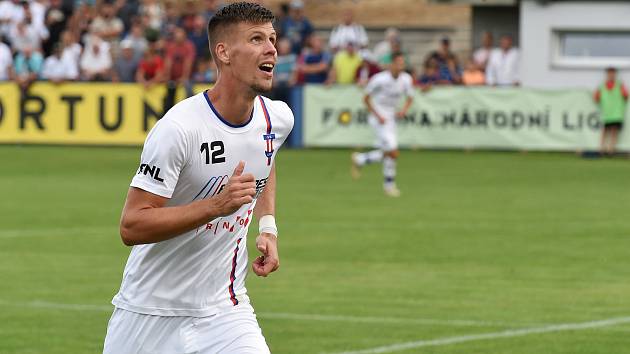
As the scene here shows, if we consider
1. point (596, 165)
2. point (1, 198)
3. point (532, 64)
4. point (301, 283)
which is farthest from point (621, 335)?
point (532, 64)

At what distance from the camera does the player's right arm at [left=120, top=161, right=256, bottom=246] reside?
6277 millimetres

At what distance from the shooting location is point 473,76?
34562 mm

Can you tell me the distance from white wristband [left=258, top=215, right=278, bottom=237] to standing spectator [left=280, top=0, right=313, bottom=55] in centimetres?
2885

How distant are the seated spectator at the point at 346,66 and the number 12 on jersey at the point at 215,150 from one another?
27992mm

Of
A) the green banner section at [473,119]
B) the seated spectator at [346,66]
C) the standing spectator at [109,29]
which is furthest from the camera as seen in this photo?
the standing spectator at [109,29]

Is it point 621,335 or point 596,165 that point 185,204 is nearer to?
point 621,335

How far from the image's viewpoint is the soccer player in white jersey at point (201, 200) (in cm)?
650

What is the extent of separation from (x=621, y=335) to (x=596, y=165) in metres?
19.6

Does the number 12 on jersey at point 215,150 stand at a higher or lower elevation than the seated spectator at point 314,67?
higher

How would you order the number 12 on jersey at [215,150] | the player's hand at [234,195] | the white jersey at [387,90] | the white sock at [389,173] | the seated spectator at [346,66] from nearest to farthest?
the player's hand at [234,195] → the number 12 on jersey at [215,150] → the white sock at [389,173] → the white jersey at [387,90] → the seated spectator at [346,66]

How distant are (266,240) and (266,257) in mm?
153

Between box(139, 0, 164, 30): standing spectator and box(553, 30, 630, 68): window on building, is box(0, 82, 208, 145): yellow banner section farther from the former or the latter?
box(553, 30, 630, 68): window on building

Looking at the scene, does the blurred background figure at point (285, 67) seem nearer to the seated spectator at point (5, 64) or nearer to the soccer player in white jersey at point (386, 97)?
the seated spectator at point (5, 64)

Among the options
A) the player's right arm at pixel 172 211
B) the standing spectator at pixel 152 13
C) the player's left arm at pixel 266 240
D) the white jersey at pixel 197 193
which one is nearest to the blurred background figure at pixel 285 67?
the standing spectator at pixel 152 13
